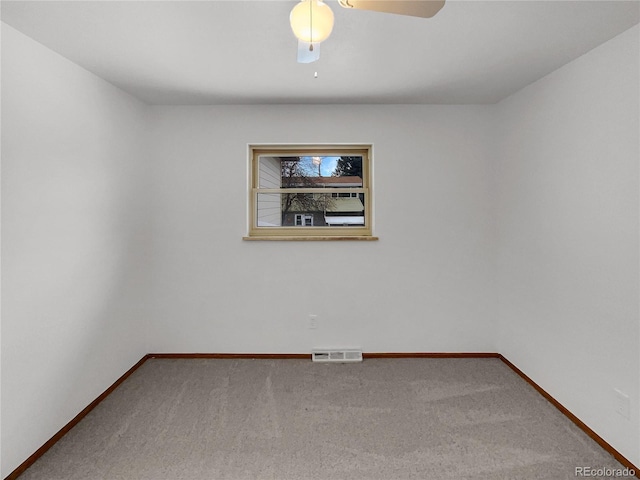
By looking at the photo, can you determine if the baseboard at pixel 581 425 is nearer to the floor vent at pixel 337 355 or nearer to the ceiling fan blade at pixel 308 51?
the floor vent at pixel 337 355

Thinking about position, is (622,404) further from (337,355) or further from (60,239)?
(60,239)

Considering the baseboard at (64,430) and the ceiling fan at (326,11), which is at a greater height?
the ceiling fan at (326,11)

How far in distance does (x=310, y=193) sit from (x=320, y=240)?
48 cm

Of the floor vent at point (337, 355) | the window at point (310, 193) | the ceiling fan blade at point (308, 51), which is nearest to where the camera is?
the ceiling fan blade at point (308, 51)

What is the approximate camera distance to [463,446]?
1.98m

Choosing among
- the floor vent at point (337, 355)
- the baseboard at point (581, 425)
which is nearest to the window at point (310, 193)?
the floor vent at point (337, 355)

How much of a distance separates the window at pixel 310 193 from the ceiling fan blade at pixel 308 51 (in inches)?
72.9

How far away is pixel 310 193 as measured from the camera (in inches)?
131

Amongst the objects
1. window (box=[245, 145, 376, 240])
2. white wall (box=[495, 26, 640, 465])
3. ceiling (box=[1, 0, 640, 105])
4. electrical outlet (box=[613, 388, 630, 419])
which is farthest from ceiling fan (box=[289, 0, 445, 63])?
electrical outlet (box=[613, 388, 630, 419])

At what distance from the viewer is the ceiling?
1.67 m

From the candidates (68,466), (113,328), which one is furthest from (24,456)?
(113,328)

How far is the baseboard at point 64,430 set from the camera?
1.81 m

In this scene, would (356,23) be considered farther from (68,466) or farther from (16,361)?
(68,466)

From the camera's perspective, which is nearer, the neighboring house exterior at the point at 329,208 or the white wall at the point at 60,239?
the white wall at the point at 60,239
